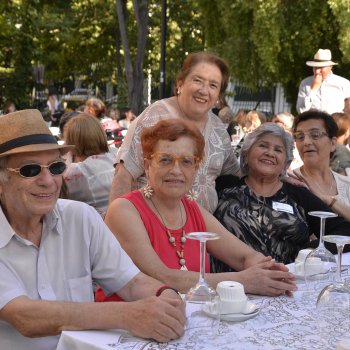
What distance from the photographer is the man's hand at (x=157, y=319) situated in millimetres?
2273

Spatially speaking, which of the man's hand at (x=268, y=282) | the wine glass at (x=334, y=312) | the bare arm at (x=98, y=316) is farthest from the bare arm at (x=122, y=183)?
the wine glass at (x=334, y=312)

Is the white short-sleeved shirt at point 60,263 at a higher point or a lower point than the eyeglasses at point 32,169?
lower

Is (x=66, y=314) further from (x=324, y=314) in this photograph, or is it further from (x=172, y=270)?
(x=324, y=314)

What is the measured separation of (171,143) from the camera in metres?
3.26

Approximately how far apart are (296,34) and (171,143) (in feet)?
41.1

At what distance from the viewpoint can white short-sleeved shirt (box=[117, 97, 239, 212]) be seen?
4.14 meters

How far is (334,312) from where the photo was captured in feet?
7.62

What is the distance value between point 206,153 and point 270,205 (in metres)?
0.57

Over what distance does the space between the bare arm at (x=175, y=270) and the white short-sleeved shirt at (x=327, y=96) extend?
6555 millimetres

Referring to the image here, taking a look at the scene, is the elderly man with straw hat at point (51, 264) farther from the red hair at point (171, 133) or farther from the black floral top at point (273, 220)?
the black floral top at point (273, 220)

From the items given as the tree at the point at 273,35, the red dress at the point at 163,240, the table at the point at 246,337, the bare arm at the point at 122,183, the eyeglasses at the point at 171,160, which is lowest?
the table at the point at 246,337

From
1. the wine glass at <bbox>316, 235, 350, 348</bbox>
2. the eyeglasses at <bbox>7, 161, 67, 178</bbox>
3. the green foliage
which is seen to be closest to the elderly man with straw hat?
the eyeglasses at <bbox>7, 161, 67, 178</bbox>

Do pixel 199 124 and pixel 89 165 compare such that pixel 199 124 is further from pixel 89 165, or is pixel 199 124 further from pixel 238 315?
pixel 238 315

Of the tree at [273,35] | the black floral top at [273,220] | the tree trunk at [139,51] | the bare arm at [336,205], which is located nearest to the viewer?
the black floral top at [273,220]
